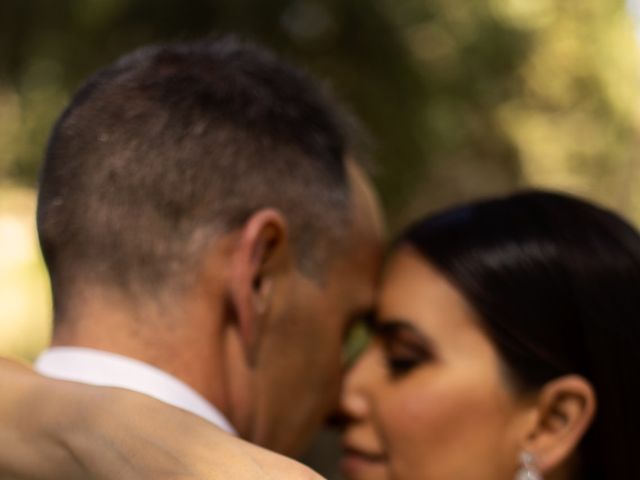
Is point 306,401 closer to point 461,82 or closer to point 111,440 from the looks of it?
point 111,440

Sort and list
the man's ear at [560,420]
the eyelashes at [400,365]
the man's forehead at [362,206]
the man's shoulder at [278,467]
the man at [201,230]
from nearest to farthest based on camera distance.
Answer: the man's shoulder at [278,467], the man at [201,230], the man's forehead at [362,206], the man's ear at [560,420], the eyelashes at [400,365]

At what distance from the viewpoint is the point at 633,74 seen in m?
14.2

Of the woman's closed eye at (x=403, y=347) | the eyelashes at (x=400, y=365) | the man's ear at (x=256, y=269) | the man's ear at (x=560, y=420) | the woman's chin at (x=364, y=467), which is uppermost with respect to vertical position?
the man's ear at (x=256, y=269)

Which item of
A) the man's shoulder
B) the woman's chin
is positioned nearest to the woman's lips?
the woman's chin

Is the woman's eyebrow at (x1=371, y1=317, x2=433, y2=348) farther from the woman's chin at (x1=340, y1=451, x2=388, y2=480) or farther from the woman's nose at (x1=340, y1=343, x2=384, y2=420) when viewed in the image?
the woman's chin at (x1=340, y1=451, x2=388, y2=480)

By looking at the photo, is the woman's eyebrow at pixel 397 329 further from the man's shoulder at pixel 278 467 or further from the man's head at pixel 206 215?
the man's shoulder at pixel 278 467

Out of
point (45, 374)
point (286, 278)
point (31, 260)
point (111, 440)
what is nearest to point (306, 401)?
point (286, 278)

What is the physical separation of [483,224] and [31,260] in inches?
463

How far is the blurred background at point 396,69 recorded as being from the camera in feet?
28.8

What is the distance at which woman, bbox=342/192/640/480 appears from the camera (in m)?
2.92

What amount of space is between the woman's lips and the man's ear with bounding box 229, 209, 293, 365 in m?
0.87

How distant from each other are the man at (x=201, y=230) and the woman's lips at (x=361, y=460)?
548 millimetres

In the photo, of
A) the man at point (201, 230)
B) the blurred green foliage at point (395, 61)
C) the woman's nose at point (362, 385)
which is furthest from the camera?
the blurred green foliage at point (395, 61)

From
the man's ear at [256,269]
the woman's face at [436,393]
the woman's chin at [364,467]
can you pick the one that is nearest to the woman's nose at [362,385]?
the woman's face at [436,393]
